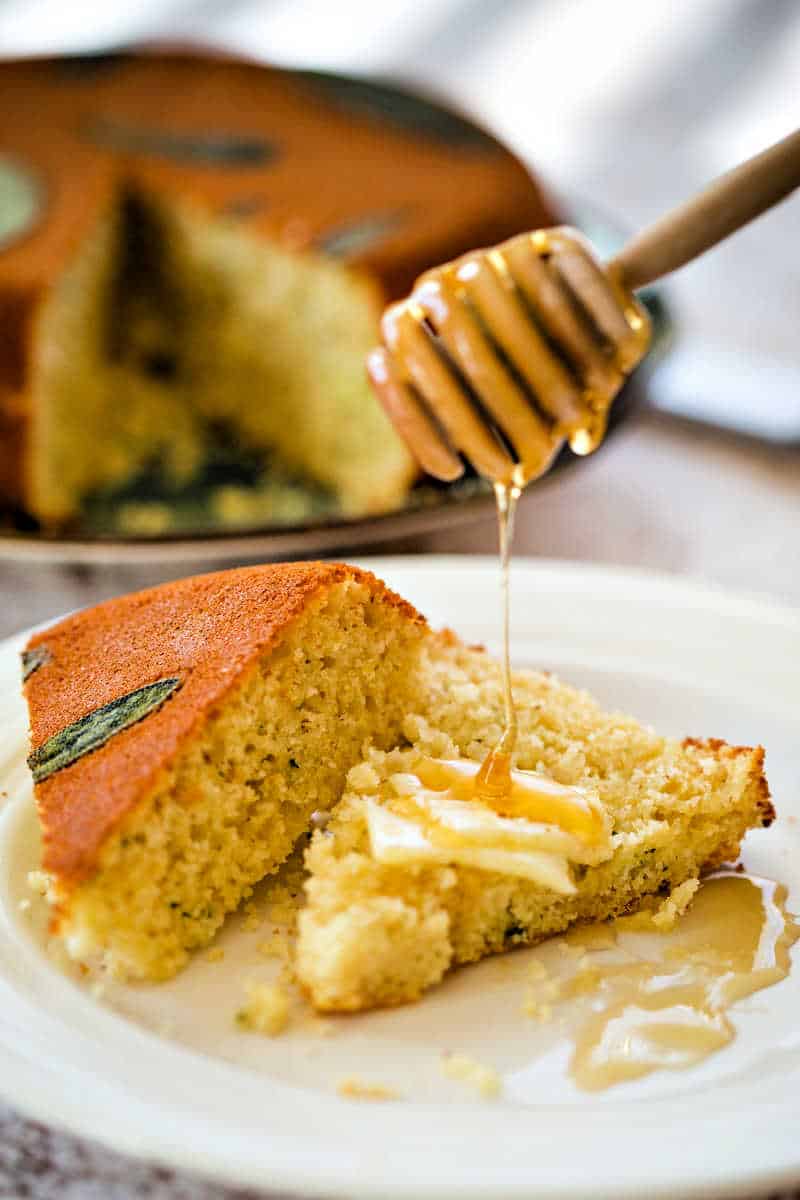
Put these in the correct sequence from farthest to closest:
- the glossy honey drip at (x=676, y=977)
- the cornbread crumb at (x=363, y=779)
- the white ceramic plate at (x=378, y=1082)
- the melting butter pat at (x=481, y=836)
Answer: the cornbread crumb at (x=363, y=779) < the melting butter pat at (x=481, y=836) < the glossy honey drip at (x=676, y=977) < the white ceramic plate at (x=378, y=1082)

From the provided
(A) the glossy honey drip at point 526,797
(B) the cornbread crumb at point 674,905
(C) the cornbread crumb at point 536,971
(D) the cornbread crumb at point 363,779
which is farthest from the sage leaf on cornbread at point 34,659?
(B) the cornbread crumb at point 674,905

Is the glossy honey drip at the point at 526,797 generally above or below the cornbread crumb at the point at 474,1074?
above

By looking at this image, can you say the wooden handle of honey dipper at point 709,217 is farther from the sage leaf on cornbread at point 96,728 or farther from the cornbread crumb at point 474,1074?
the cornbread crumb at point 474,1074

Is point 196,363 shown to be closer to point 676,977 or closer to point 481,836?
point 481,836

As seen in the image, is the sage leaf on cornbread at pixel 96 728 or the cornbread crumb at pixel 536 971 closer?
the cornbread crumb at pixel 536 971

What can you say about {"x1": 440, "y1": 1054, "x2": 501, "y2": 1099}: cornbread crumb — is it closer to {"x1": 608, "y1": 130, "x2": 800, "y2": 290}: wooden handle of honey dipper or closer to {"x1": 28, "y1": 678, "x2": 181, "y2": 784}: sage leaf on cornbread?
{"x1": 28, "y1": 678, "x2": 181, "y2": 784}: sage leaf on cornbread

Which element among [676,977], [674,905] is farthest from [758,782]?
[676,977]

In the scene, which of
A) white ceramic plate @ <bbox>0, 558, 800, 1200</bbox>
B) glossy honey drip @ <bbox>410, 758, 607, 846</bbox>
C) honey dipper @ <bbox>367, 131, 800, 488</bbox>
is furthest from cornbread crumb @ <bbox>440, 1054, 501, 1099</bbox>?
honey dipper @ <bbox>367, 131, 800, 488</bbox>

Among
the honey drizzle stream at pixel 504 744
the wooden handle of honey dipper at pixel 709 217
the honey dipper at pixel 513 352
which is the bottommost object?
the honey drizzle stream at pixel 504 744
